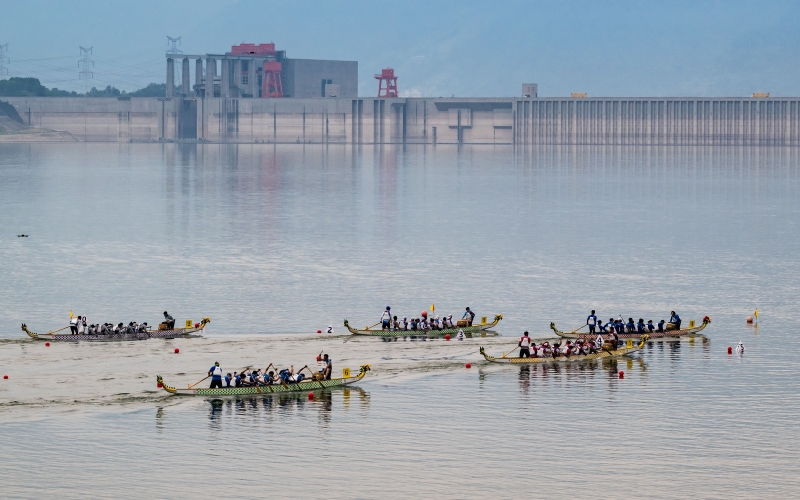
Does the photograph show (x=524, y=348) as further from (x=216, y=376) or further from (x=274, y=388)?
(x=216, y=376)

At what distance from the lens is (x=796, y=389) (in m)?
56.0

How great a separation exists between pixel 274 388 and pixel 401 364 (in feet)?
25.4

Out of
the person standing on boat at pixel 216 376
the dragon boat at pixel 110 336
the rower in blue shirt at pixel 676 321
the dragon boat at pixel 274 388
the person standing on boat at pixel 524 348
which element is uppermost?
the rower in blue shirt at pixel 676 321

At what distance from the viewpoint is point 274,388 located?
5381cm

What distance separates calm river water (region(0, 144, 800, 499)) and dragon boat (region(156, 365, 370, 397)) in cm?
57

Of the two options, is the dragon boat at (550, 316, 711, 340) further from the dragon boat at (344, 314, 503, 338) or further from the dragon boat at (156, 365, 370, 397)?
the dragon boat at (156, 365, 370, 397)

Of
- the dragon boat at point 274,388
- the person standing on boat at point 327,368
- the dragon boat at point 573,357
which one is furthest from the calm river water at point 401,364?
the person standing on boat at point 327,368

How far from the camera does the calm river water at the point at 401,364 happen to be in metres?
44.5

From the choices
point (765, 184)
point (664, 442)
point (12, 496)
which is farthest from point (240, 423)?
point (765, 184)

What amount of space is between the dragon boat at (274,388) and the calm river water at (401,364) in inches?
22.5

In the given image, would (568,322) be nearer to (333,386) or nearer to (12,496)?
(333,386)

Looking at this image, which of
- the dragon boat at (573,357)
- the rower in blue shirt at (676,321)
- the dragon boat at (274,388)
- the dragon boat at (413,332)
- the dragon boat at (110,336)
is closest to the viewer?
the dragon boat at (274,388)

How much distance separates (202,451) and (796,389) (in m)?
26.0

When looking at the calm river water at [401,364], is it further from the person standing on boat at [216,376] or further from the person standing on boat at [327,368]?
the person standing on boat at [327,368]
